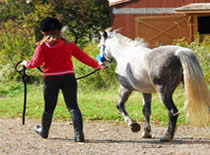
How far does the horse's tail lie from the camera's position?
16.8 feet

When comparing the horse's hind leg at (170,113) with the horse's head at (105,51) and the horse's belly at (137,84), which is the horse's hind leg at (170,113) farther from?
the horse's head at (105,51)

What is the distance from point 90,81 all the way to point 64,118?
3.62m

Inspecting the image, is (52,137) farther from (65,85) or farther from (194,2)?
(194,2)

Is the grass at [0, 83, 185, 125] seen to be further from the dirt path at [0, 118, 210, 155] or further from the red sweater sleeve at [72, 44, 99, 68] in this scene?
the red sweater sleeve at [72, 44, 99, 68]

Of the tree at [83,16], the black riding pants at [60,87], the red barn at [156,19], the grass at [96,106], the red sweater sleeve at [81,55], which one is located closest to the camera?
the black riding pants at [60,87]

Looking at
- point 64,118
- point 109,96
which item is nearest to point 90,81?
point 109,96

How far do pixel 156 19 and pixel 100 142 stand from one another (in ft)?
36.0

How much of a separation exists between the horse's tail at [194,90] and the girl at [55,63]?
4.93 ft

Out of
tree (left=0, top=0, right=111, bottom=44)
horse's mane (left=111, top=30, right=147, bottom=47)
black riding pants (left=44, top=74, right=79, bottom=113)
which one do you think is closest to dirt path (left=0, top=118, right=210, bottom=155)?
black riding pants (left=44, top=74, right=79, bottom=113)

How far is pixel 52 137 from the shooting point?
6.02 meters

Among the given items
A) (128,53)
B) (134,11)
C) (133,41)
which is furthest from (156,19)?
(128,53)

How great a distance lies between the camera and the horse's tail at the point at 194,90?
5.11 m

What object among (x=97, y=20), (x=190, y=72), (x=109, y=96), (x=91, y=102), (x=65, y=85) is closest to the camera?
(x=190, y=72)

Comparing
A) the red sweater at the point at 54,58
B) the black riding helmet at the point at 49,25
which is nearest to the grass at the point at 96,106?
the red sweater at the point at 54,58
